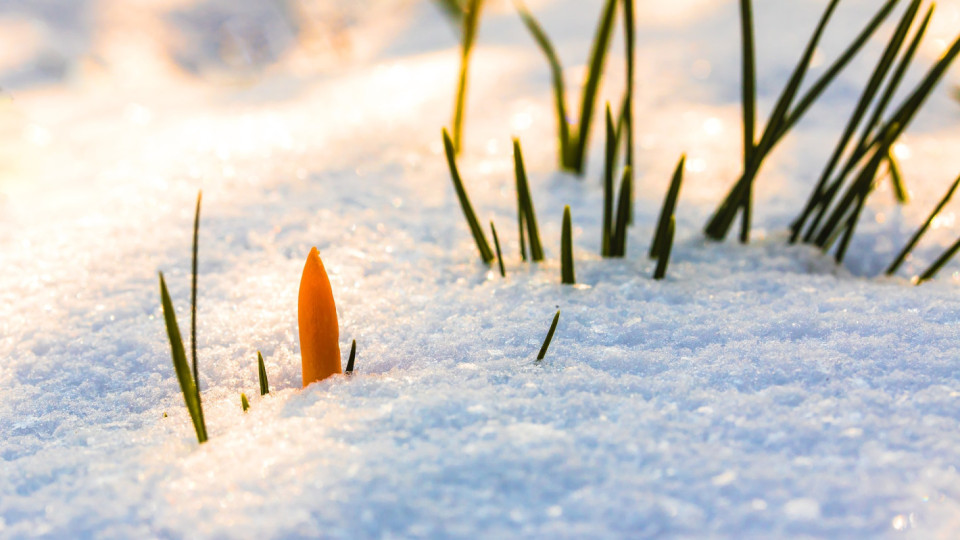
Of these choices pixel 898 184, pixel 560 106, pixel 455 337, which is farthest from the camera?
pixel 560 106

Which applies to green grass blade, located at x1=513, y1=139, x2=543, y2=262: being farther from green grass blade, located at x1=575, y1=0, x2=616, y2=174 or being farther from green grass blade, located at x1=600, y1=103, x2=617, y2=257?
green grass blade, located at x1=575, y1=0, x2=616, y2=174

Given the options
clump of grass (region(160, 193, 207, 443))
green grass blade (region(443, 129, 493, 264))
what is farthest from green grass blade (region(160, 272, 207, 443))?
green grass blade (region(443, 129, 493, 264))

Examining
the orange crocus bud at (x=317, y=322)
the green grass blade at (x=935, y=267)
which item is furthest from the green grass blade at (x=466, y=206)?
the green grass blade at (x=935, y=267)

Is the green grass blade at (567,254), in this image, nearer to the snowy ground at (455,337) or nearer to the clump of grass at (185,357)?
the snowy ground at (455,337)

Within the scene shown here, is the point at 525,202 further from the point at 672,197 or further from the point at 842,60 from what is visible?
the point at 842,60

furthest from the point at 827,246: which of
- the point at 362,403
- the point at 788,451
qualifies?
the point at 362,403

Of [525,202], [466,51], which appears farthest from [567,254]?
[466,51]

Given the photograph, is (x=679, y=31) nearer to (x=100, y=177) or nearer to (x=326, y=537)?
(x=100, y=177)
